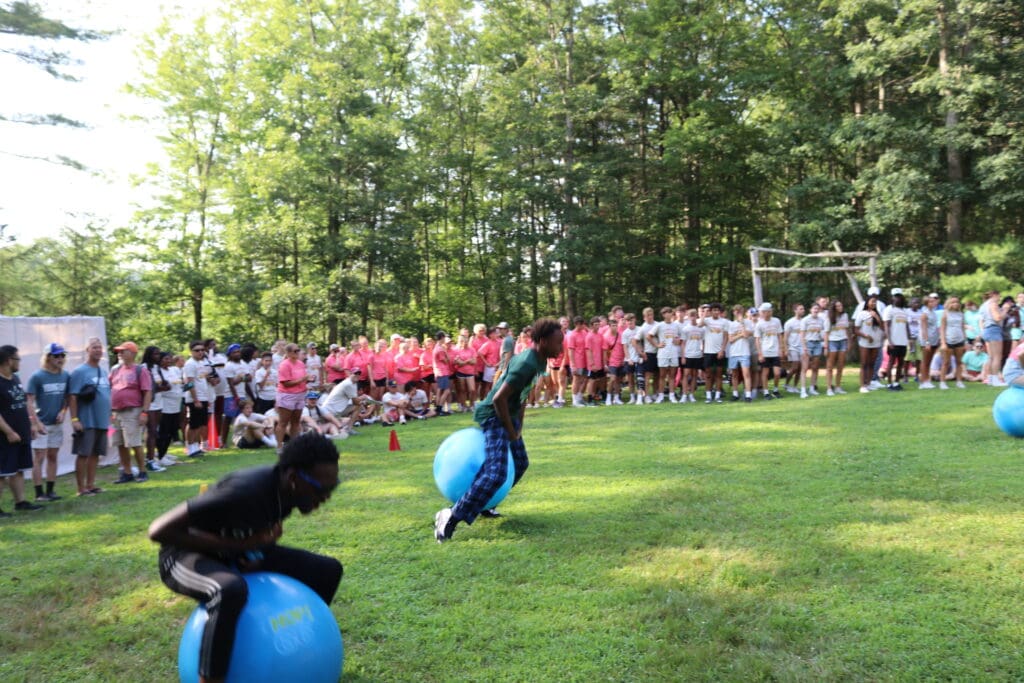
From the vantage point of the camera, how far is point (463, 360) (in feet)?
59.1

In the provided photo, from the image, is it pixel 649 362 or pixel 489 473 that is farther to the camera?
pixel 649 362

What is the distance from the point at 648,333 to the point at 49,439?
12569mm

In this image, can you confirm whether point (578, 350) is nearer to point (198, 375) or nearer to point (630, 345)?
point (630, 345)

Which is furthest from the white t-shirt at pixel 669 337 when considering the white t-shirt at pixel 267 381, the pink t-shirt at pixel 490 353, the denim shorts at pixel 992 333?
A: the white t-shirt at pixel 267 381

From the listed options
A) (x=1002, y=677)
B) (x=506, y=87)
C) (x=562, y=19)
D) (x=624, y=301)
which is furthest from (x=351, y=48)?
(x=1002, y=677)

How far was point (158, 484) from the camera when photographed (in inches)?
409

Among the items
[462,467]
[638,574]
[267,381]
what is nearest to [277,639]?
[638,574]

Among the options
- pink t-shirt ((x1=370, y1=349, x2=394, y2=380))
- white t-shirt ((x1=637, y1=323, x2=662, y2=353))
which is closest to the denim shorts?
white t-shirt ((x1=637, y1=323, x2=662, y2=353))

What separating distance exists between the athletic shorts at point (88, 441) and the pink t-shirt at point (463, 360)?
371 inches

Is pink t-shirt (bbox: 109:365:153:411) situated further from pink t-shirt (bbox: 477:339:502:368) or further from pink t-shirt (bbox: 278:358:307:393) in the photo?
pink t-shirt (bbox: 477:339:502:368)

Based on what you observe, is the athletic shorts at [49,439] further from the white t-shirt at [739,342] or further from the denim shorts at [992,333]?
the denim shorts at [992,333]

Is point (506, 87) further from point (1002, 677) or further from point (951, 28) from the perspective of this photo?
point (1002, 677)

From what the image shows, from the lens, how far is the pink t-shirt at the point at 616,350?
57.9 feet

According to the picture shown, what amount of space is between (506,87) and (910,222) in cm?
1811
